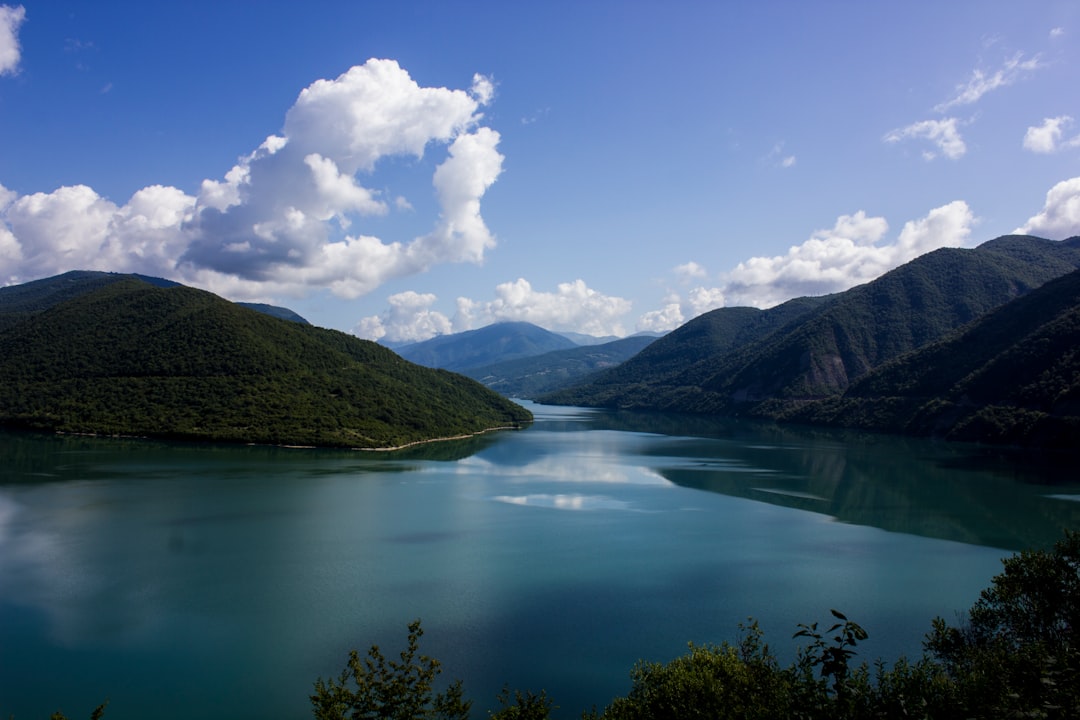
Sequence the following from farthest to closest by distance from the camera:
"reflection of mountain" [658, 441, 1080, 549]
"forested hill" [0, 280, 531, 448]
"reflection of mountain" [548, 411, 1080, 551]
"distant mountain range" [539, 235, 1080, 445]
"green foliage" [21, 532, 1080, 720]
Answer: "distant mountain range" [539, 235, 1080, 445] < "forested hill" [0, 280, 531, 448] < "reflection of mountain" [548, 411, 1080, 551] < "reflection of mountain" [658, 441, 1080, 549] < "green foliage" [21, 532, 1080, 720]

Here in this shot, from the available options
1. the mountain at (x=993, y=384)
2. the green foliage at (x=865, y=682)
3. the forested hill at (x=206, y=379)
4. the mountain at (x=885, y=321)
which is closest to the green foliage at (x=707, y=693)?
the green foliage at (x=865, y=682)

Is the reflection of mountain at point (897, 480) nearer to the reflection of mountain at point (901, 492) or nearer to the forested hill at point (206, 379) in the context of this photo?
the reflection of mountain at point (901, 492)

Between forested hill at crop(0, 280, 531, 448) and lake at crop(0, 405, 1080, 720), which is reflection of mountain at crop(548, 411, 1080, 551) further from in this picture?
forested hill at crop(0, 280, 531, 448)

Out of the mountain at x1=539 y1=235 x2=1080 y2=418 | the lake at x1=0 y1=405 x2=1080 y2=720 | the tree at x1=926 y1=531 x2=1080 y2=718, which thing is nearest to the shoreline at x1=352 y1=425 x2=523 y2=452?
the lake at x1=0 y1=405 x2=1080 y2=720

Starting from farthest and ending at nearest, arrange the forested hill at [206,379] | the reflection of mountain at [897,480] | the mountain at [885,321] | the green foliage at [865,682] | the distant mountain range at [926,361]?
the mountain at [885,321] < the distant mountain range at [926,361] < the forested hill at [206,379] < the reflection of mountain at [897,480] < the green foliage at [865,682]

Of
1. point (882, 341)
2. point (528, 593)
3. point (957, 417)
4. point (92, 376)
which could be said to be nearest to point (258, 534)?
point (528, 593)

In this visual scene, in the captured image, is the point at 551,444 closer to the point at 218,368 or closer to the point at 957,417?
the point at 218,368
